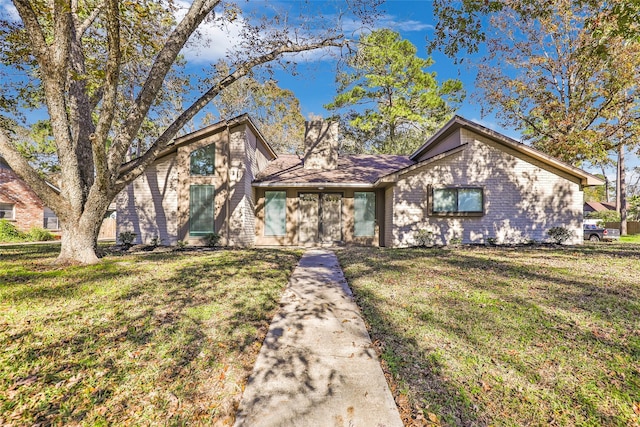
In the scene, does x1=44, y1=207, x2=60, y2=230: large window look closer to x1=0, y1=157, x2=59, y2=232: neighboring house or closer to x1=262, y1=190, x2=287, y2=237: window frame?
x1=0, y1=157, x2=59, y2=232: neighboring house

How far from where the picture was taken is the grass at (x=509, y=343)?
8.11 feet

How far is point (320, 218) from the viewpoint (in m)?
13.4

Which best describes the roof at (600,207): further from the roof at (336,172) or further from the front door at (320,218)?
the front door at (320,218)

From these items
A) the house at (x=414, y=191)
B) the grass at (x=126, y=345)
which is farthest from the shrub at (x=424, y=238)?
the grass at (x=126, y=345)

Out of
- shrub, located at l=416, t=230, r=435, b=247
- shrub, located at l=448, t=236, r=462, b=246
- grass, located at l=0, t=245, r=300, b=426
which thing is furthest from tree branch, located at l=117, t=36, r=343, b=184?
shrub, located at l=448, t=236, r=462, b=246

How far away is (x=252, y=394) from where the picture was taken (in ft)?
8.70

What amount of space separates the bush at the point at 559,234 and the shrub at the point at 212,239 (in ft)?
44.5

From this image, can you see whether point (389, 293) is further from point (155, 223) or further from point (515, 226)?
point (155, 223)

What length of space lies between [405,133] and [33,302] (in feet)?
89.1

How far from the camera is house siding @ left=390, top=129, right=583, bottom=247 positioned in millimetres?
11938

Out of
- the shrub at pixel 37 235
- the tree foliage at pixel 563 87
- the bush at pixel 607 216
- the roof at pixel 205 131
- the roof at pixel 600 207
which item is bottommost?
the shrub at pixel 37 235

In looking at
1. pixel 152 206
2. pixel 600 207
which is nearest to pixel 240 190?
pixel 152 206

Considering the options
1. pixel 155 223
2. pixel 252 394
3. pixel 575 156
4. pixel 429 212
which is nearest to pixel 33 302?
pixel 252 394

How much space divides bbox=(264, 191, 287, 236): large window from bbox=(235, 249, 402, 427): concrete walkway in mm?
8595
